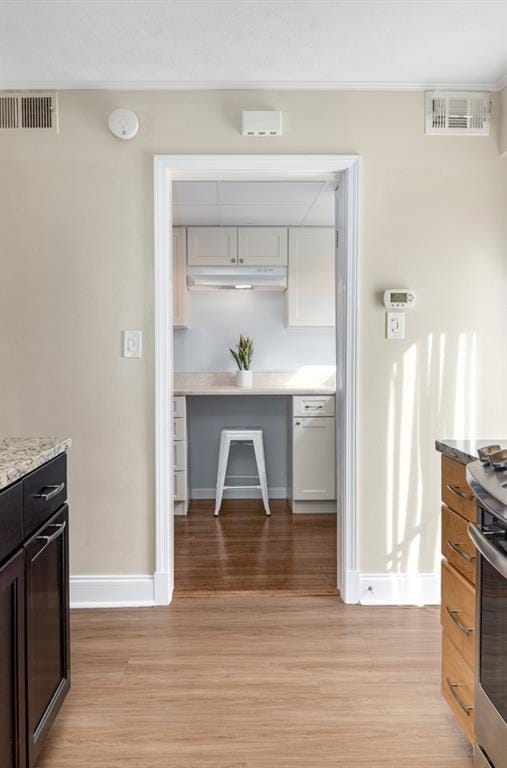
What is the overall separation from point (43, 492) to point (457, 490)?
1.22 metres

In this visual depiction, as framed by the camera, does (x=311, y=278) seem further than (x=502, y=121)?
Yes

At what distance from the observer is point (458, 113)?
2.78 meters

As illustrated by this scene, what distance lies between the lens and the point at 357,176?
9.12 feet

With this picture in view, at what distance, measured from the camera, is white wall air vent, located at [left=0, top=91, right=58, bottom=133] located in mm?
2730

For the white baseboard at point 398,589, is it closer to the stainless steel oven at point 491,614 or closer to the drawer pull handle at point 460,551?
the drawer pull handle at point 460,551

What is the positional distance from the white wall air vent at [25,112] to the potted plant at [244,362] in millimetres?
2517

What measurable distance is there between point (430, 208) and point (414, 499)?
143 cm

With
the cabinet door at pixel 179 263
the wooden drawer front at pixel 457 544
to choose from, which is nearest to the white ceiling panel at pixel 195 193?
the cabinet door at pixel 179 263

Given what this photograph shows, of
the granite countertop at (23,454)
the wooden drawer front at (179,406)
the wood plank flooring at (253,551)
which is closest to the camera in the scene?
the granite countertop at (23,454)

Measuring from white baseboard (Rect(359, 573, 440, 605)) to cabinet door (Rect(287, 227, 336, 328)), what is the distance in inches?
95.5

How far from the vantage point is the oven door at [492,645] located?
4.14ft

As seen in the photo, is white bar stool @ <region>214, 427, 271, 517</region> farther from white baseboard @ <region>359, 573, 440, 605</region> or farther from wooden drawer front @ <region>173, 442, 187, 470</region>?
white baseboard @ <region>359, 573, 440, 605</region>

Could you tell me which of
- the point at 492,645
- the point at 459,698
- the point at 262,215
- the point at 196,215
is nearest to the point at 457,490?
the point at 492,645

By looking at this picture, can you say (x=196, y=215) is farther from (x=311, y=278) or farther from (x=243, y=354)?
(x=243, y=354)
